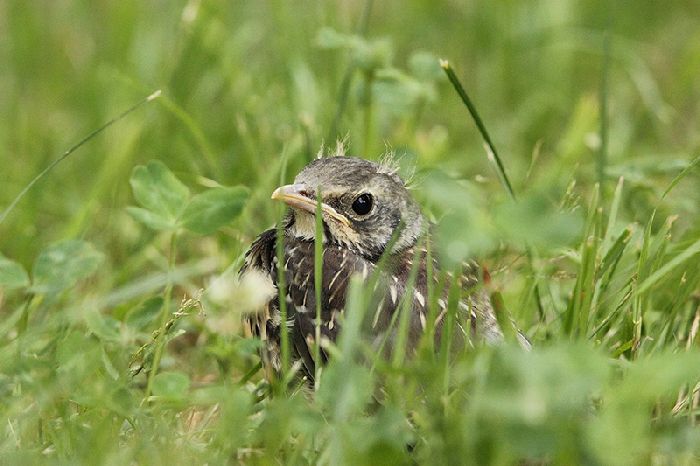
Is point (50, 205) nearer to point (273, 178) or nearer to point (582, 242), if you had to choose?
point (273, 178)

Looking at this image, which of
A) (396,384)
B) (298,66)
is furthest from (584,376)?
(298,66)

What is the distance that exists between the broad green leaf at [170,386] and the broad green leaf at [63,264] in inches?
27.1

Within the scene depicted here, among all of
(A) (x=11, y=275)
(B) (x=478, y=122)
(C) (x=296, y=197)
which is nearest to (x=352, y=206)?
(C) (x=296, y=197)

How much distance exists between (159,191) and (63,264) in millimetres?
389

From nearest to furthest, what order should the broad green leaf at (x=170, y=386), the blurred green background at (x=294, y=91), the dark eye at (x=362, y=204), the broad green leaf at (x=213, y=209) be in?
the broad green leaf at (x=170, y=386) → the broad green leaf at (x=213, y=209) → the dark eye at (x=362, y=204) → the blurred green background at (x=294, y=91)

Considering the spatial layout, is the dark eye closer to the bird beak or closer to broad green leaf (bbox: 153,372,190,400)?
the bird beak

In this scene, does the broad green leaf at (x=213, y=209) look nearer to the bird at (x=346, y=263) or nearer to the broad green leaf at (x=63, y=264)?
the bird at (x=346, y=263)

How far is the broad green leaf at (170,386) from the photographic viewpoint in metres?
3.19

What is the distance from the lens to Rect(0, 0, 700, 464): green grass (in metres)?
2.74

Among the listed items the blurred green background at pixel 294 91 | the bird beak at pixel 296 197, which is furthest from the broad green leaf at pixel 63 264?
the blurred green background at pixel 294 91

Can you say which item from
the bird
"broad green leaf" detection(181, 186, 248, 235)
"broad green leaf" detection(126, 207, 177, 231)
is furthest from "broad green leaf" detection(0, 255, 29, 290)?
the bird

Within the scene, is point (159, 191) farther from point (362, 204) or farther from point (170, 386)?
point (170, 386)

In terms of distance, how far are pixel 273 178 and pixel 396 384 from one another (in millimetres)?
2074

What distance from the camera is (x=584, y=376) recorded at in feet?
8.09
